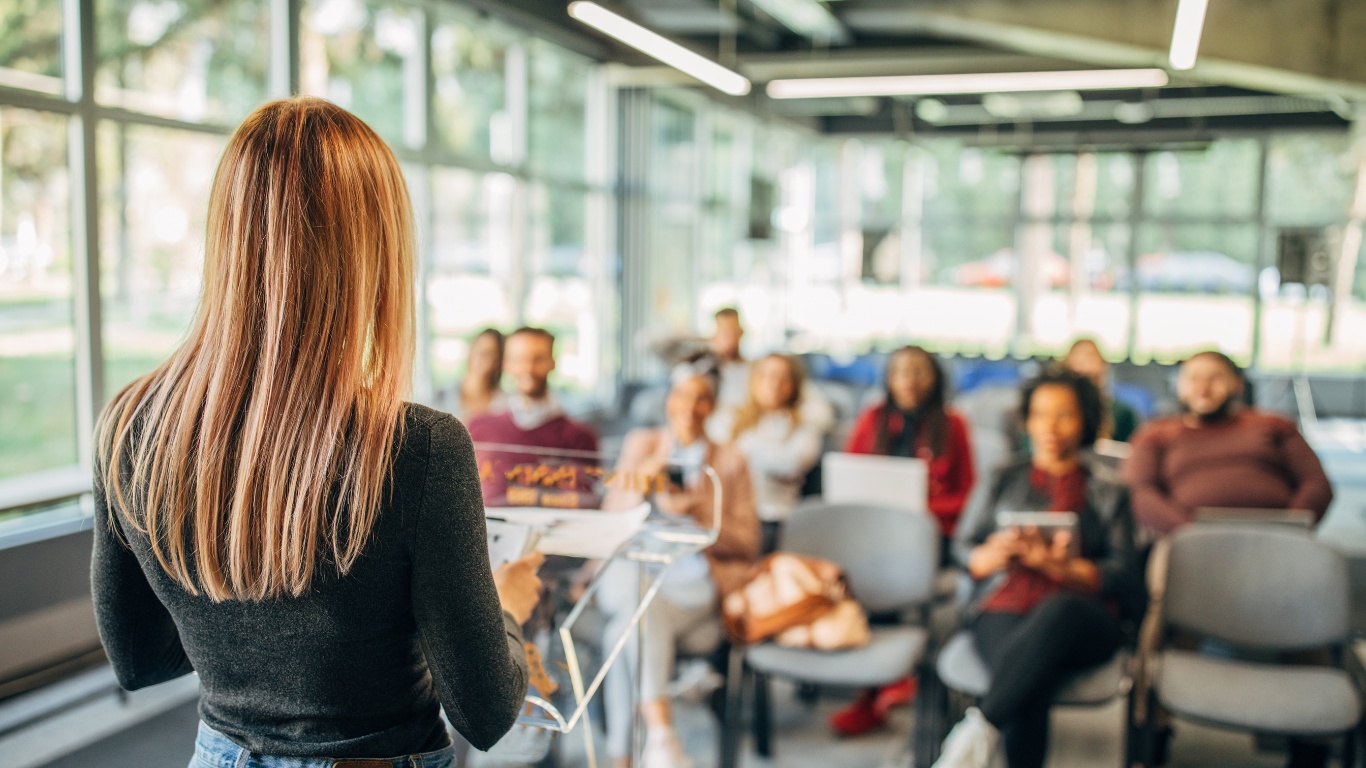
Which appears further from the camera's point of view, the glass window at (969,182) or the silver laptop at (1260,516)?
the glass window at (969,182)

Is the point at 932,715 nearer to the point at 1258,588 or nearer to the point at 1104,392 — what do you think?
the point at 1258,588

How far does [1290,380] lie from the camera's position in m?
13.5

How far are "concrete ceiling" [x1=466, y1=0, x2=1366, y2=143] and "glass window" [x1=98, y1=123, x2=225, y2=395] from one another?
7.30ft

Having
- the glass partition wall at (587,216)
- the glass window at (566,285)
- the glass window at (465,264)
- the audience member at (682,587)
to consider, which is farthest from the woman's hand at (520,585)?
the glass window at (566,285)

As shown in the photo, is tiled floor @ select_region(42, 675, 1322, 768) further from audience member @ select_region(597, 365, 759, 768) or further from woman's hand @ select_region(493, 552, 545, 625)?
woman's hand @ select_region(493, 552, 545, 625)

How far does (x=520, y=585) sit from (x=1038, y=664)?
210cm

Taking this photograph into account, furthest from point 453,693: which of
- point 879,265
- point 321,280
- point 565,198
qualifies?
point 879,265

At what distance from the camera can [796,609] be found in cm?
339

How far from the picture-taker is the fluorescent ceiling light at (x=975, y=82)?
6.64m

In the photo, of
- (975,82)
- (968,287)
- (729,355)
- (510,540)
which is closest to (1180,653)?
(510,540)

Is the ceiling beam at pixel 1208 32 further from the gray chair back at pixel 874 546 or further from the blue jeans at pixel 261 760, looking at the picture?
the blue jeans at pixel 261 760

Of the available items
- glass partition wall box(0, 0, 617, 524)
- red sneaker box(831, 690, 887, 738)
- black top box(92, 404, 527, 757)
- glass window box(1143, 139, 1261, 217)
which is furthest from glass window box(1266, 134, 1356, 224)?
black top box(92, 404, 527, 757)

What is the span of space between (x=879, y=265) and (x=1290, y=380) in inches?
236

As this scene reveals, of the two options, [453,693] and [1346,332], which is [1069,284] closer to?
[1346,332]
